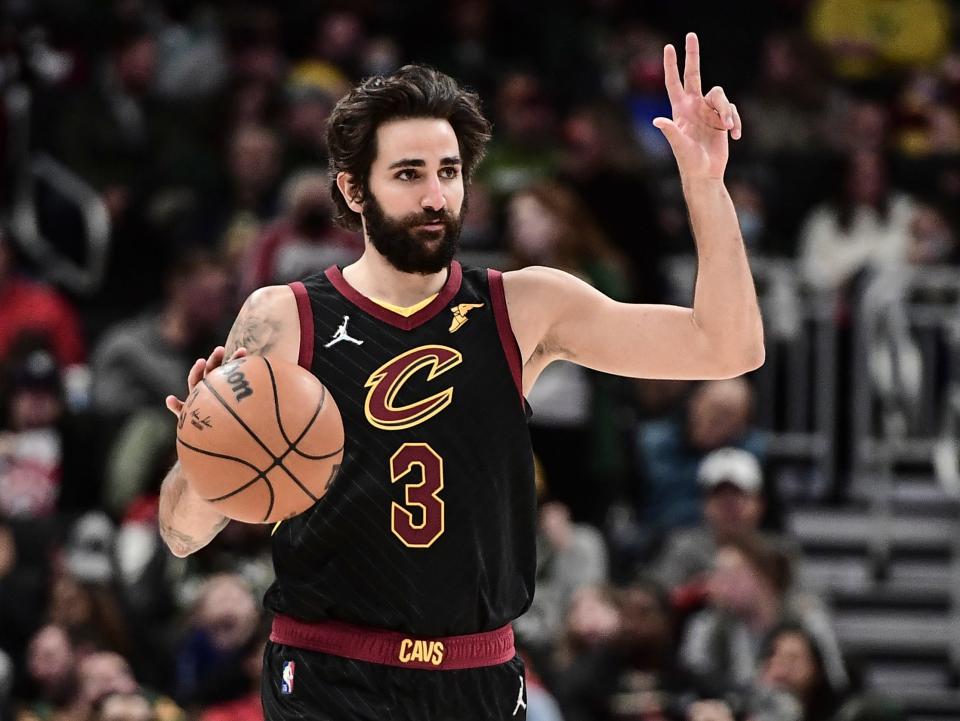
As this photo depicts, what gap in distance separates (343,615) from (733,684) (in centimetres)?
427

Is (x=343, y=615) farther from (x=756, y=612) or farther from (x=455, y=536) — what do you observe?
(x=756, y=612)

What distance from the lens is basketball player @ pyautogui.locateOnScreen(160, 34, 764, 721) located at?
16.1ft

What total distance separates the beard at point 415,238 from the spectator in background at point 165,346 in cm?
555

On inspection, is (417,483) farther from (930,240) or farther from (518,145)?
(518,145)

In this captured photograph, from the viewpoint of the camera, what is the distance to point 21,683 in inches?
354

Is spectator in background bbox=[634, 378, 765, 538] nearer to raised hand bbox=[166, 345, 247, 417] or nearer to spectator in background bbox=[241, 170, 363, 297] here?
spectator in background bbox=[241, 170, 363, 297]

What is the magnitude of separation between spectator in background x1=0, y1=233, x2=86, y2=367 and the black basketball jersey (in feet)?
20.9

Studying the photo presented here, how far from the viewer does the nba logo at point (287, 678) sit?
16.5 feet

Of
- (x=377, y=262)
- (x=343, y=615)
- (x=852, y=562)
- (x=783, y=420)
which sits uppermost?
(x=377, y=262)

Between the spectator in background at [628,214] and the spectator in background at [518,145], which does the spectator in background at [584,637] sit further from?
the spectator in background at [518,145]

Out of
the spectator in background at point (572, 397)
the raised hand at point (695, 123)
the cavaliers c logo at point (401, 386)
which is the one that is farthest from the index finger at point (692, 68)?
the spectator in background at point (572, 397)

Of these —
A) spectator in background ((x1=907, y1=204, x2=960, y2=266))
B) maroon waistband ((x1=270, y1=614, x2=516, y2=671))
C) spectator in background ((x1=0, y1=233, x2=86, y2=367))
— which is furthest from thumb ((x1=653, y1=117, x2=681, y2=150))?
spectator in background ((x1=907, y1=204, x2=960, y2=266))

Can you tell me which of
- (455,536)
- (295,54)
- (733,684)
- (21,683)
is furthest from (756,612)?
(295,54)

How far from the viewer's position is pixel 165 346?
1058 centimetres
